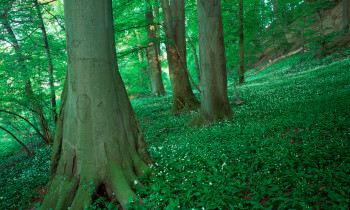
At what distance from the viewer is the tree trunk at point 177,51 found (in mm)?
9508

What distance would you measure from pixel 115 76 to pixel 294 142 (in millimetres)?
3955

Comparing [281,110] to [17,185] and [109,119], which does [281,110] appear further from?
[17,185]

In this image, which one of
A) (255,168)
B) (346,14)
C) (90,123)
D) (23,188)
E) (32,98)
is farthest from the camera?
(346,14)

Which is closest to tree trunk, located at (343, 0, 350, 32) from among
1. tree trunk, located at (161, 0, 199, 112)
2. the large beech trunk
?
tree trunk, located at (161, 0, 199, 112)

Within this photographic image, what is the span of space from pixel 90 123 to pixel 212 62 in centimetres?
450

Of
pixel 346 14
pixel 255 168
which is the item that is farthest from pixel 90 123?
pixel 346 14

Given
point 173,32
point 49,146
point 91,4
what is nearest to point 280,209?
point 91,4

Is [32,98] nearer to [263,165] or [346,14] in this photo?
[263,165]

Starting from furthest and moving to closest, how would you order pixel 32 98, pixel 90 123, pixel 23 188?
pixel 32 98 → pixel 23 188 → pixel 90 123

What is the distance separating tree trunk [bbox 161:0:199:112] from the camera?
9508mm

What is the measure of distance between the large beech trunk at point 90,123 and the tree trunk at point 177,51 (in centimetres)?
630

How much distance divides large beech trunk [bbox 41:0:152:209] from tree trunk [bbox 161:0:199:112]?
Answer: 6299 mm

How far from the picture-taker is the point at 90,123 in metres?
3.35

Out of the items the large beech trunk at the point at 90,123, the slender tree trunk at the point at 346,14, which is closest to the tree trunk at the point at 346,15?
the slender tree trunk at the point at 346,14
